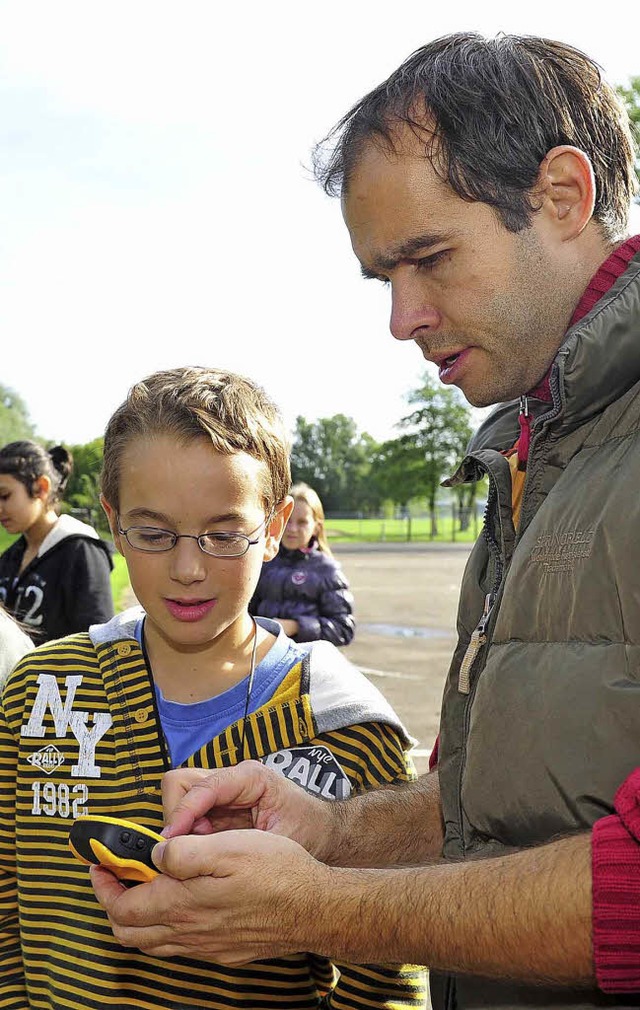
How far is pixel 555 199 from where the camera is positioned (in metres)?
2.09

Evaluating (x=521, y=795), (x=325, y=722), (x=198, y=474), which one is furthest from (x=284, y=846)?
(x=198, y=474)

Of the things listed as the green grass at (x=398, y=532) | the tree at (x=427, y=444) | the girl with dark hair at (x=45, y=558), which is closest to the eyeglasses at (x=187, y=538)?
the girl with dark hair at (x=45, y=558)

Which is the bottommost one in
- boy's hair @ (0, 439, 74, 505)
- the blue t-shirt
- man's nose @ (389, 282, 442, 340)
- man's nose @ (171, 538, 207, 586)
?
the blue t-shirt

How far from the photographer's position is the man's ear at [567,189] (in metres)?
2.08

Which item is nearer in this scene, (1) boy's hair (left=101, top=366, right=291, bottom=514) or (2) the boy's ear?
(1) boy's hair (left=101, top=366, right=291, bottom=514)

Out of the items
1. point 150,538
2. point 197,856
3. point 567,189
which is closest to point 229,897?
point 197,856

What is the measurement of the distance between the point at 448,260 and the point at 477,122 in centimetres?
30

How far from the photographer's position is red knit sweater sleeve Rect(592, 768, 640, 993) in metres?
1.44

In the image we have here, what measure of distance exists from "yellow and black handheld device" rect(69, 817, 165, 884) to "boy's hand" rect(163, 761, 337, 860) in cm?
9

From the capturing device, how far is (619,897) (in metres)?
1.45

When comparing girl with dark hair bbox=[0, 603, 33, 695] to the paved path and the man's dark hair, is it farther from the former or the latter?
A: the paved path

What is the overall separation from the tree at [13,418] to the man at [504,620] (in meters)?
74.7

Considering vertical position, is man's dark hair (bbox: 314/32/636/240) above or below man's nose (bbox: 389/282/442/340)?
above

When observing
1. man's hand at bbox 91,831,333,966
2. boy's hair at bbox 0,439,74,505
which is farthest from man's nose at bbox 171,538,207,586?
boy's hair at bbox 0,439,74,505
